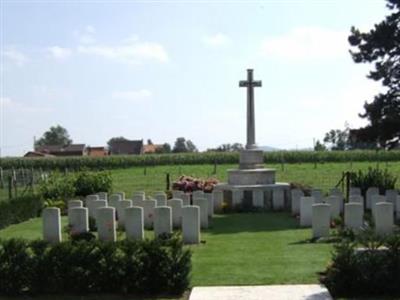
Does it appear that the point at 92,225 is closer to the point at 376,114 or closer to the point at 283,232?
the point at 283,232

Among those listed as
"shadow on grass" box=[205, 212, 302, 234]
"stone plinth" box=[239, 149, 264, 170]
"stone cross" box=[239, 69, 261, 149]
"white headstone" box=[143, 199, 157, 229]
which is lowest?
"shadow on grass" box=[205, 212, 302, 234]

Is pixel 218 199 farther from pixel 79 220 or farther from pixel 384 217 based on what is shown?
pixel 384 217

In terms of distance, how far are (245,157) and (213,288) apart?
51.7 feet

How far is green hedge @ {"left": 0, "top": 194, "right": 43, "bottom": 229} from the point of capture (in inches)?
859

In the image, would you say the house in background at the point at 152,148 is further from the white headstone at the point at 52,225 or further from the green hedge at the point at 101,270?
the green hedge at the point at 101,270

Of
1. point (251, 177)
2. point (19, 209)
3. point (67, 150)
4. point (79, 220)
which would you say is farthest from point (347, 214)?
point (67, 150)

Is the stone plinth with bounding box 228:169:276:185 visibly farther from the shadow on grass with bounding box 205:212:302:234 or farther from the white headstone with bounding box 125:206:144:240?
the white headstone with bounding box 125:206:144:240

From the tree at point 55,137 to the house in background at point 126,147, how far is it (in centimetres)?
3314

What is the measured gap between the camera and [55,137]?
15925 centimetres

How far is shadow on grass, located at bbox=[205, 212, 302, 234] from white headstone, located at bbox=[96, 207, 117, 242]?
13.3ft

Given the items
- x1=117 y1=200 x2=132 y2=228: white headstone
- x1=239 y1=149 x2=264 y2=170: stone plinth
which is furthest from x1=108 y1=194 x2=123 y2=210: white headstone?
x1=239 y1=149 x2=264 y2=170: stone plinth

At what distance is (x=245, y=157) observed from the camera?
84.4 feet

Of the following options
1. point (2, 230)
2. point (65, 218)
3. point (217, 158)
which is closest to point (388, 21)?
point (65, 218)

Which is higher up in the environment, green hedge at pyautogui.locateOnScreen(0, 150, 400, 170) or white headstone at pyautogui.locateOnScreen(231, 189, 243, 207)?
green hedge at pyautogui.locateOnScreen(0, 150, 400, 170)
